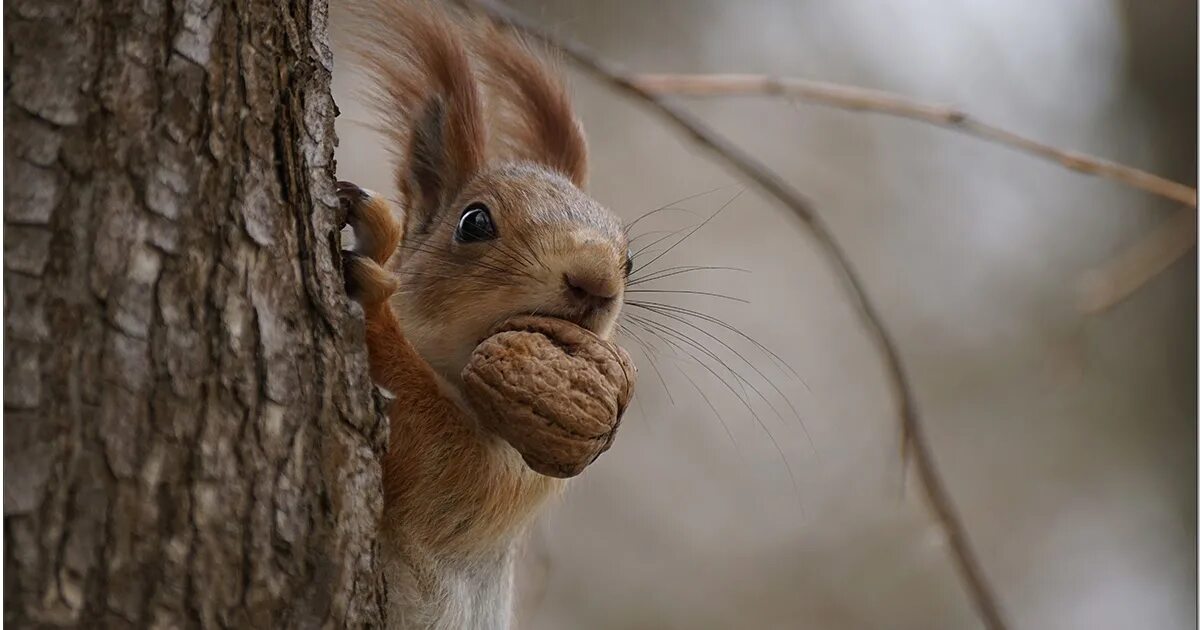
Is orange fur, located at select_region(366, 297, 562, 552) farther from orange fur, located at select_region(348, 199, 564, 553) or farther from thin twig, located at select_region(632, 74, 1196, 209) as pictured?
thin twig, located at select_region(632, 74, 1196, 209)

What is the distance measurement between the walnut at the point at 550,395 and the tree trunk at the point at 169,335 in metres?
0.28

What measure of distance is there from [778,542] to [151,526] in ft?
13.3

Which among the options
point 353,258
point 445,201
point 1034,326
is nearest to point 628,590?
point 1034,326

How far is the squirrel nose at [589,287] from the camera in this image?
154 cm

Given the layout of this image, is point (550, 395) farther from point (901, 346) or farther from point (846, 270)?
point (901, 346)

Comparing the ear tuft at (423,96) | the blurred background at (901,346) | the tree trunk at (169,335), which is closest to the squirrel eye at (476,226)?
the ear tuft at (423,96)

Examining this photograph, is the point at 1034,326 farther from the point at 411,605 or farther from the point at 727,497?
the point at 411,605

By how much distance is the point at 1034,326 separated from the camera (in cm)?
459

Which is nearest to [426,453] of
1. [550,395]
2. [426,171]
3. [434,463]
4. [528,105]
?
[434,463]

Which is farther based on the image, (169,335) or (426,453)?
(426,453)

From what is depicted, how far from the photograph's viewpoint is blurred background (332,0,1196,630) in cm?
415

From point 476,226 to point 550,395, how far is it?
0.46 m

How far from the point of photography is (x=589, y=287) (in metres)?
1.54

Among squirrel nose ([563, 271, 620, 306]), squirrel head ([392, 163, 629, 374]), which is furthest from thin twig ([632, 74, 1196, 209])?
squirrel nose ([563, 271, 620, 306])
